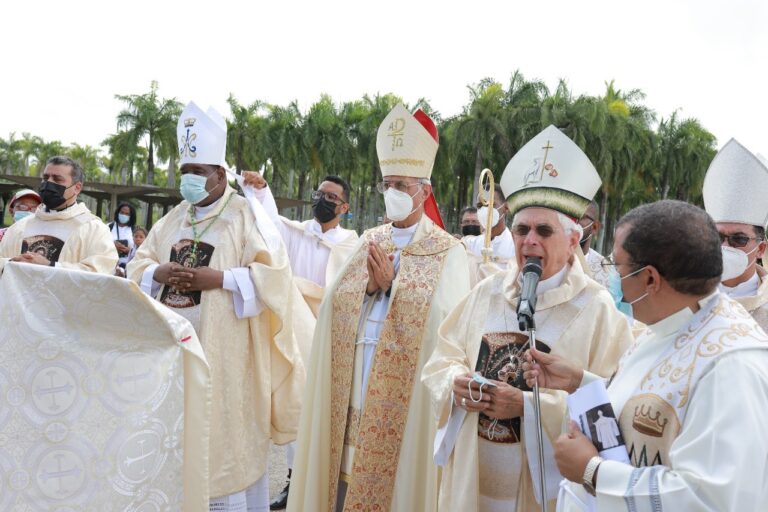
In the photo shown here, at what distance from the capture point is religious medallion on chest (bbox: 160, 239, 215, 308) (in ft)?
14.7

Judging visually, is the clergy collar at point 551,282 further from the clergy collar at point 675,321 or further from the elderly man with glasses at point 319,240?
the elderly man with glasses at point 319,240

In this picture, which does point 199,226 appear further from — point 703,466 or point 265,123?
point 265,123

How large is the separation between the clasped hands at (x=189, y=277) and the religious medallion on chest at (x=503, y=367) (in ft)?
6.67

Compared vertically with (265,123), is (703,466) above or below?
below

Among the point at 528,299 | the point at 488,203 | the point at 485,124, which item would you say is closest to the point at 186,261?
the point at 488,203

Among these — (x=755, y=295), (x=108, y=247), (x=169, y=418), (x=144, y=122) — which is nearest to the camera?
(x=169, y=418)

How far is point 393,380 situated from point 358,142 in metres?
43.2

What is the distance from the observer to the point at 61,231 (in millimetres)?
5535

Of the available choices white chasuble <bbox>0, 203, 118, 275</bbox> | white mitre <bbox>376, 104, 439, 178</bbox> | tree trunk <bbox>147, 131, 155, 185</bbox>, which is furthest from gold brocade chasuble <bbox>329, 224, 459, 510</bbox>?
tree trunk <bbox>147, 131, 155, 185</bbox>

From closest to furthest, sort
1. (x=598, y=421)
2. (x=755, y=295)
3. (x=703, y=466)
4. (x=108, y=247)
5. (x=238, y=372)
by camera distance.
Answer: (x=703, y=466) < (x=598, y=421) < (x=755, y=295) < (x=238, y=372) < (x=108, y=247)

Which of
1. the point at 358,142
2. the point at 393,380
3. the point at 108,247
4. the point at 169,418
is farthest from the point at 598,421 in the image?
the point at 358,142

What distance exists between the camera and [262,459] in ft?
15.0

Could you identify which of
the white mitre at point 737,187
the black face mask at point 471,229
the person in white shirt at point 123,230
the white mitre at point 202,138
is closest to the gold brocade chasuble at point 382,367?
the white mitre at point 202,138

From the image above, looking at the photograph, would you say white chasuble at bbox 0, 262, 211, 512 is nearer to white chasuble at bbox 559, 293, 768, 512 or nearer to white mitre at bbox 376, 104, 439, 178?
white chasuble at bbox 559, 293, 768, 512
